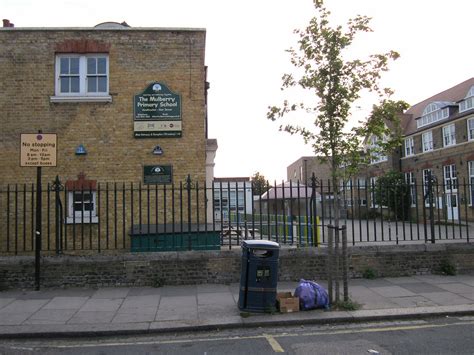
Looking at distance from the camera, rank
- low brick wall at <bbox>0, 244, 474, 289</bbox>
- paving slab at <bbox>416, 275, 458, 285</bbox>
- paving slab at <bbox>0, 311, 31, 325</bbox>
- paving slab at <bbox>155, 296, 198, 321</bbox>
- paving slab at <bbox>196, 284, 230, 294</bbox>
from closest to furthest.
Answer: paving slab at <bbox>0, 311, 31, 325</bbox> < paving slab at <bbox>155, 296, 198, 321</bbox> < paving slab at <bbox>196, 284, 230, 294</bbox> < low brick wall at <bbox>0, 244, 474, 289</bbox> < paving slab at <bbox>416, 275, 458, 285</bbox>

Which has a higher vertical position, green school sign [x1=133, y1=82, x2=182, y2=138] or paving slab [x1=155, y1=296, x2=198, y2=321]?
green school sign [x1=133, y1=82, x2=182, y2=138]

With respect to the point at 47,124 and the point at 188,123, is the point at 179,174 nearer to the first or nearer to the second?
the point at 188,123

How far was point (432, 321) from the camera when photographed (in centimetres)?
684

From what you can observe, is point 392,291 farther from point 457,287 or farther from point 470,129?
point 470,129

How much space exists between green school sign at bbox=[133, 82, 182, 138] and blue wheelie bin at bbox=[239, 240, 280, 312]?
692 cm

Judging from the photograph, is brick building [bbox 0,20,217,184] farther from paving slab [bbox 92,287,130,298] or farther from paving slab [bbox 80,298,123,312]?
paving slab [bbox 80,298,123,312]

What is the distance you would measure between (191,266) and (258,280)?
2600mm

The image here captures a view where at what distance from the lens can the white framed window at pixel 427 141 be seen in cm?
3488

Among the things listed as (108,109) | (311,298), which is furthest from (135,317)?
(108,109)

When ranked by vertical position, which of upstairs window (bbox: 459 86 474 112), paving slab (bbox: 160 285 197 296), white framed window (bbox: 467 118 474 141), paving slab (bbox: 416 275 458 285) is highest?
upstairs window (bbox: 459 86 474 112)

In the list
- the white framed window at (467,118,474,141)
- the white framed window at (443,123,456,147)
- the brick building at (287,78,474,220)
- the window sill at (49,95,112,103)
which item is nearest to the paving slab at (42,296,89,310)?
the window sill at (49,95,112,103)

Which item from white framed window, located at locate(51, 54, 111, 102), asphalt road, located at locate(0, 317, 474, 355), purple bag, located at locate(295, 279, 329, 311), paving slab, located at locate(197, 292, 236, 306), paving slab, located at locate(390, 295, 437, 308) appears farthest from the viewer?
white framed window, located at locate(51, 54, 111, 102)

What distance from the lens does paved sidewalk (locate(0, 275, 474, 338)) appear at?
662 cm

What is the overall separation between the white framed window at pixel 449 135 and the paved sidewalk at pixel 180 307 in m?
24.8
